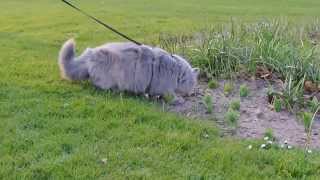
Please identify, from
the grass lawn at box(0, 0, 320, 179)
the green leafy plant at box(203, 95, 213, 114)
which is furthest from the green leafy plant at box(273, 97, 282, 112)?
the grass lawn at box(0, 0, 320, 179)

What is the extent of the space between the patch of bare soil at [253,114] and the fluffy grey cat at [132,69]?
0.30 m

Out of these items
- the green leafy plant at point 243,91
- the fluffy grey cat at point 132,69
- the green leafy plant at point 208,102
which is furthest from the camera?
the green leafy plant at point 243,91

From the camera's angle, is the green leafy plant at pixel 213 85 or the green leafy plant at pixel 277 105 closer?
the green leafy plant at pixel 277 105

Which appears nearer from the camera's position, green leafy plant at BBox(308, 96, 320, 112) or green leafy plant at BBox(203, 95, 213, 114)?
green leafy plant at BBox(308, 96, 320, 112)

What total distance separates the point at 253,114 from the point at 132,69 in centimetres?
156

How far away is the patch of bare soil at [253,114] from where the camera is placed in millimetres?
5258

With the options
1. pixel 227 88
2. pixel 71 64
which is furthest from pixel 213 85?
pixel 71 64

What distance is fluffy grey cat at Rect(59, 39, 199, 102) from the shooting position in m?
6.20

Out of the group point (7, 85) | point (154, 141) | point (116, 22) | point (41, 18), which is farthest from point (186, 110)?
point (41, 18)

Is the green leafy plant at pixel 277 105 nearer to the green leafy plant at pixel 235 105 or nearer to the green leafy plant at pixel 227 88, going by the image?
the green leafy plant at pixel 235 105

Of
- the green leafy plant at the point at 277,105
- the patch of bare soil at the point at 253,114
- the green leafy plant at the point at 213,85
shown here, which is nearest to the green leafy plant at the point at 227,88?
the patch of bare soil at the point at 253,114

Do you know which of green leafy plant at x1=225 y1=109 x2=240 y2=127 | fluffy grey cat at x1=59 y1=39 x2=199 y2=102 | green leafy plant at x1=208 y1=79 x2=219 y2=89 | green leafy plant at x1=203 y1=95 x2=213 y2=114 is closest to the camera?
green leafy plant at x1=225 y1=109 x2=240 y2=127

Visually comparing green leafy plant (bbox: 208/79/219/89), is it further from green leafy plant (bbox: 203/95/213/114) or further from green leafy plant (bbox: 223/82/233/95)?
green leafy plant (bbox: 203/95/213/114)

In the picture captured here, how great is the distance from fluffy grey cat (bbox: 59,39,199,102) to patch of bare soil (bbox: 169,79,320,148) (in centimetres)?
30
